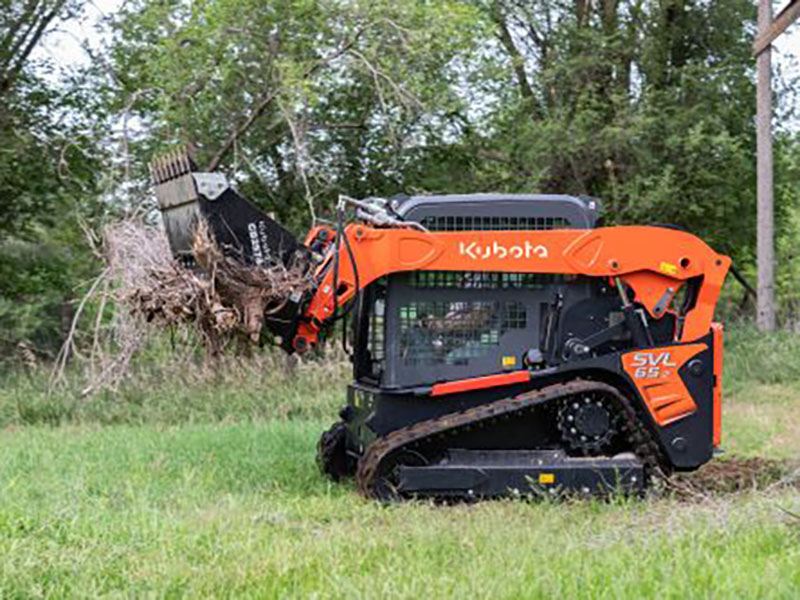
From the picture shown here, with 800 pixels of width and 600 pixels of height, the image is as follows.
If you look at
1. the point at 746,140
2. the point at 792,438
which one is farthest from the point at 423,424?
the point at 746,140

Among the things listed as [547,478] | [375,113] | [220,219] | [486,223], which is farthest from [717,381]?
[375,113]

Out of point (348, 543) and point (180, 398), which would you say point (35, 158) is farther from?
point (348, 543)

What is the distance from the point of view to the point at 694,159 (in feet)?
64.8

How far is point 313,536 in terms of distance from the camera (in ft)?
20.3

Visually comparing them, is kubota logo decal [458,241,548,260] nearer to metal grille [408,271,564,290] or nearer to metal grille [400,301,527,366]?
metal grille [408,271,564,290]

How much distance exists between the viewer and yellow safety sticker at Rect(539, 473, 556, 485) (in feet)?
24.9

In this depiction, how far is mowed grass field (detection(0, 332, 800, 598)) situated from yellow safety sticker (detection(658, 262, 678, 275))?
5.05 ft

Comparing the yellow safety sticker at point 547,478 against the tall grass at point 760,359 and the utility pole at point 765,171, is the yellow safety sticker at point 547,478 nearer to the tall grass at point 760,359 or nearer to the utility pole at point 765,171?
the tall grass at point 760,359

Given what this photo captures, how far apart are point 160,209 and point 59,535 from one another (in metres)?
3.29

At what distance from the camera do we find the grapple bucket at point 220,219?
25.9ft

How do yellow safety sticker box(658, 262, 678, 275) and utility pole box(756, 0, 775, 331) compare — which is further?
utility pole box(756, 0, 775, 331)

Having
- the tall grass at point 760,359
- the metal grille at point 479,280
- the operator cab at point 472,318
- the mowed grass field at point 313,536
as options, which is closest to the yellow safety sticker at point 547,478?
the mowed grass field at point 313,536

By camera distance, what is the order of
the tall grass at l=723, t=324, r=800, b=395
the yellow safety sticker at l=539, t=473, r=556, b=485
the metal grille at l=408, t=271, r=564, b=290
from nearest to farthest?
1. the yellow safety sticker at l=539, t=473, r=556, b=485
2. the metal grille at l=408, t=271, r=564, b=290
3. the tall grass at l=723, t=324, r=800, b=395


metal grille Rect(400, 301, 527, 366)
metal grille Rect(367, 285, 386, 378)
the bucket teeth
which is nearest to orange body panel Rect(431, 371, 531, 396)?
metal grille Rect(400, 301, 527, 366)
